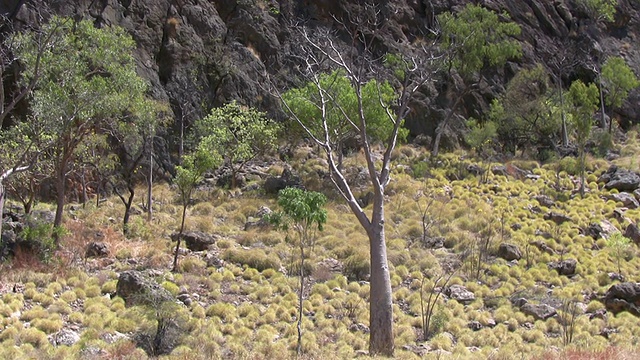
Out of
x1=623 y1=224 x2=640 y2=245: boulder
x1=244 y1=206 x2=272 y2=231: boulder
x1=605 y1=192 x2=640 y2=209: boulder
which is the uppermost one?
x1=605 y1=192 x2=640 y2=209: boulder

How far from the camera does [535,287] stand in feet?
68.9

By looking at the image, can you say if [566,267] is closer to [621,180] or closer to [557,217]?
[557,217]

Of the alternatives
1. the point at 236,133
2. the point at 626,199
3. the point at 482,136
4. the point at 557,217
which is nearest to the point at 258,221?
the point at 236,133

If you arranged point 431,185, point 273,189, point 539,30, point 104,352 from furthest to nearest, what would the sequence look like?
point 539,30
point 431,185
point 273,189
point 104,352

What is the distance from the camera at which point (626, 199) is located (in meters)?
32.3

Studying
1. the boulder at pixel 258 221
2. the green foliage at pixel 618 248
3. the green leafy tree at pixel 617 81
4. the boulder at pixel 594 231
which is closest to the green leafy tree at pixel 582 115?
the boulder at pixel 594 231

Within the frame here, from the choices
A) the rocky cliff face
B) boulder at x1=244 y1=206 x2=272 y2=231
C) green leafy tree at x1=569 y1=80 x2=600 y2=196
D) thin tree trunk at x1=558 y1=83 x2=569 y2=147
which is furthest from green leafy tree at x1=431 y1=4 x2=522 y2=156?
boulder at x1=244 y1=206 x2=272 y2=231

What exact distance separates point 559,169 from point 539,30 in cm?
2051

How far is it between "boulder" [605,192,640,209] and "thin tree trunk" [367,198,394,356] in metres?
24.7

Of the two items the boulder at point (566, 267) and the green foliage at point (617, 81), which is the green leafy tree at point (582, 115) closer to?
the green foliage at point (617, 81)

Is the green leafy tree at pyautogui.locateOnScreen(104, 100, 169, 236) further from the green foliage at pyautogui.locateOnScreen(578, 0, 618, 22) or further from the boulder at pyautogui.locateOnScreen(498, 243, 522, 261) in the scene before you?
the green foliage at pyautogui.locateOnScreen(578, 0, 618, 22)

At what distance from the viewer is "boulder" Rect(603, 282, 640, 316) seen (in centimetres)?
1902

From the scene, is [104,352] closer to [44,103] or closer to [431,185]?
[44,103]

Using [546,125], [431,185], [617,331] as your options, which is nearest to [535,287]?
[617,331]
